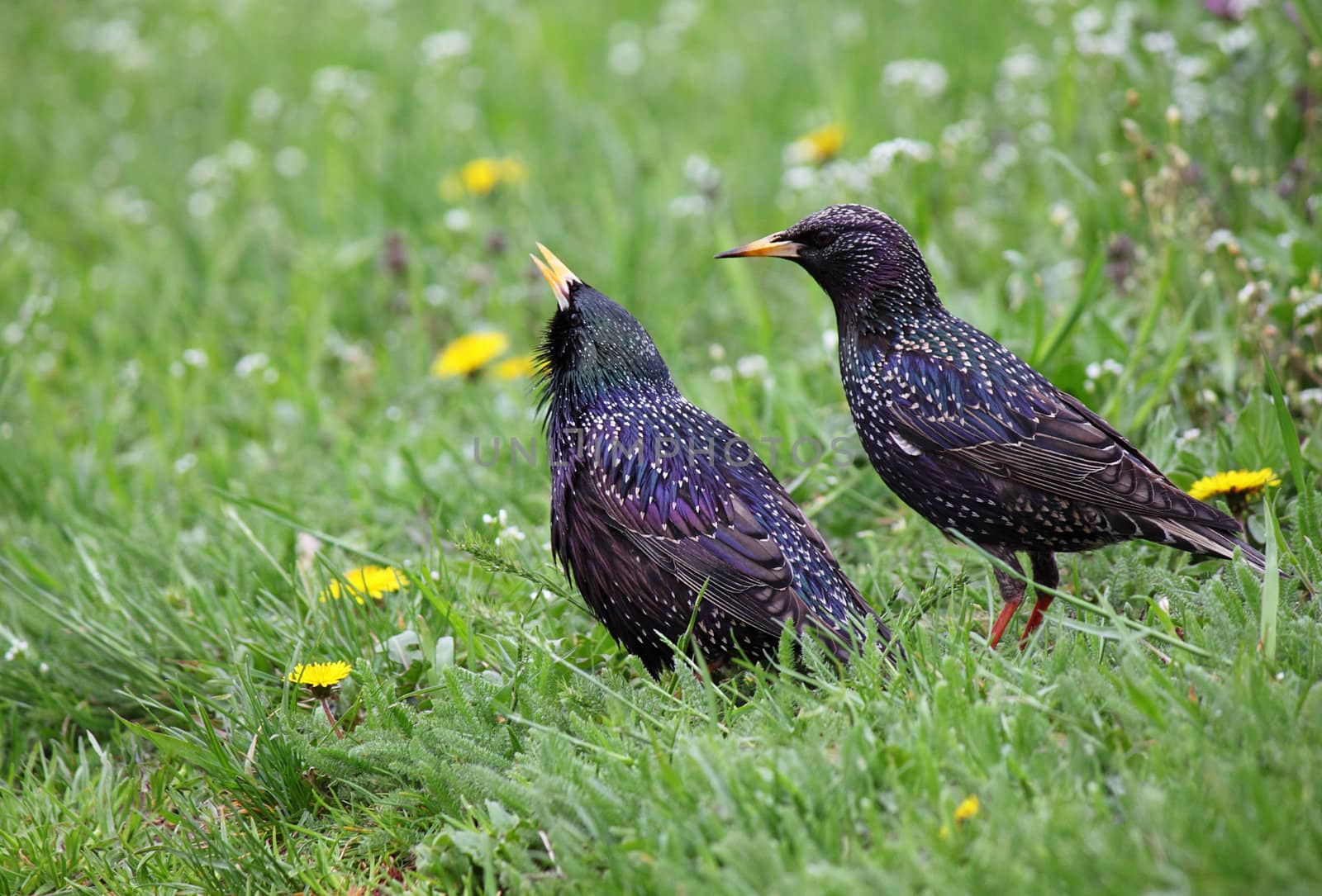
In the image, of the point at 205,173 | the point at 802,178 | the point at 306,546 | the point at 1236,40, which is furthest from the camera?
the point at 205,173

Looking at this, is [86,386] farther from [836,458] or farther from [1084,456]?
[1084,456]

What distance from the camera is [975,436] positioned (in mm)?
3195

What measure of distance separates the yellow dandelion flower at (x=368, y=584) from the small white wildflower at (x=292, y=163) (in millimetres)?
3942

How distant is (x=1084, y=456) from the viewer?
123 inches

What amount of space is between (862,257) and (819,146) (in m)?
2.66

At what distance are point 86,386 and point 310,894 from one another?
3487 millimetres

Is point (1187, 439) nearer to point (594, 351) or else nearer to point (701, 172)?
point (594, 351)

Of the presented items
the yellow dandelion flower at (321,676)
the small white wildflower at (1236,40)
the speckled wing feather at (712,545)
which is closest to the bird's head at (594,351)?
the speckled wing feather at (712,545)

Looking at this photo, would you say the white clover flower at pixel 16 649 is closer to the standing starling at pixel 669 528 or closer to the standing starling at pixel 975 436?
the standing starling at pixel 669 528

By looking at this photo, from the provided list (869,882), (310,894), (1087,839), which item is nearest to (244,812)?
(310,894)

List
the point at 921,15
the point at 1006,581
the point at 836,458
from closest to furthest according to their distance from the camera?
1. the point at 1006,581
2. the point at 836,458
3. the point at 921,15

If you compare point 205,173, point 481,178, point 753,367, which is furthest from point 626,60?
point 753,367

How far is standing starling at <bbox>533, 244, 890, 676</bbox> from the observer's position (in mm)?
3025

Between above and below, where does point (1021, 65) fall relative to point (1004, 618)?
above
